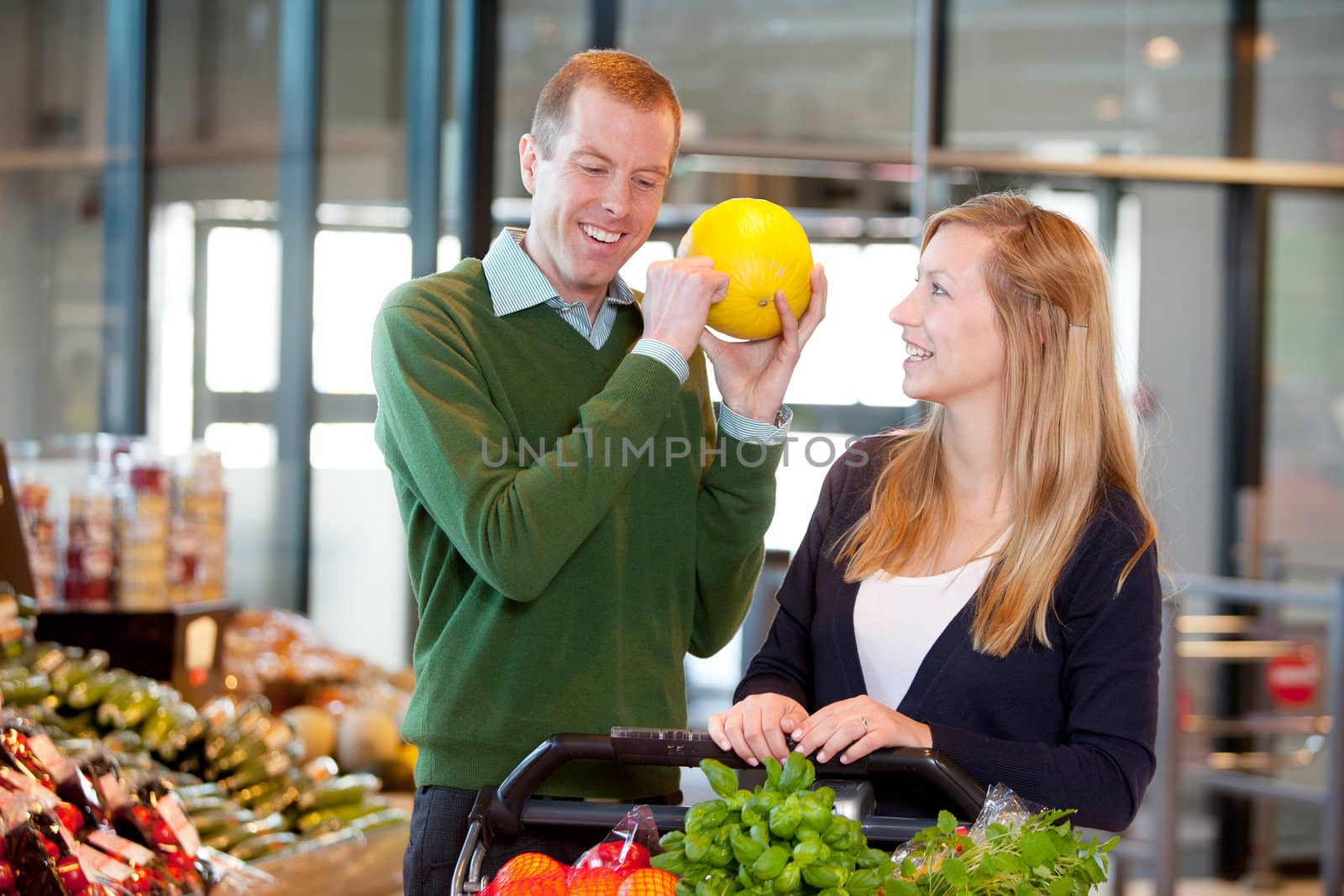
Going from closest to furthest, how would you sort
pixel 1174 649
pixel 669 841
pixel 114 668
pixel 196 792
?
pixel 669 841 < pixel 196 792 < pixel 114 668 < pixel 1174 649

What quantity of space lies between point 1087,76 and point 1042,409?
13.4 ft

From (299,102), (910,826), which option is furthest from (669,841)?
(299,102)

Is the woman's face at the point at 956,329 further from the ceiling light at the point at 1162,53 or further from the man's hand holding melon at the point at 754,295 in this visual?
the ceiling light at the point at 1162,53

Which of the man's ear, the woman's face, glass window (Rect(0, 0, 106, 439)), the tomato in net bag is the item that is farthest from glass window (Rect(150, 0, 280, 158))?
the tomato in net bag

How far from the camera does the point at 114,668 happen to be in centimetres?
291

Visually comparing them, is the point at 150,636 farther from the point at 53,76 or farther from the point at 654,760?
the point at 654,760

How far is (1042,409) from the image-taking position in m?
1.68

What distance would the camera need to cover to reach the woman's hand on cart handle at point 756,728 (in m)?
1.37

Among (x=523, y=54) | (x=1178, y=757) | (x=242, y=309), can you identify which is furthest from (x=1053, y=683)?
(x=523, y=54)

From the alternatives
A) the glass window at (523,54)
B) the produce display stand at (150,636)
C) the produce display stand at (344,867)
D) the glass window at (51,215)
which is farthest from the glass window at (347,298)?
the produce display stand at (344,867)

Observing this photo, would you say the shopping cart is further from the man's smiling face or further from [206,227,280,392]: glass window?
[206,227,280,392]: glass window

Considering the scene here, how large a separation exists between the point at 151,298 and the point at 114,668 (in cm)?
135

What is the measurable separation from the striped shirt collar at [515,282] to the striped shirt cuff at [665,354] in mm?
182

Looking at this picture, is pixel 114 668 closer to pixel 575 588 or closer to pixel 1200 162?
pixel 575 588
